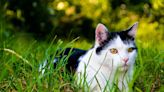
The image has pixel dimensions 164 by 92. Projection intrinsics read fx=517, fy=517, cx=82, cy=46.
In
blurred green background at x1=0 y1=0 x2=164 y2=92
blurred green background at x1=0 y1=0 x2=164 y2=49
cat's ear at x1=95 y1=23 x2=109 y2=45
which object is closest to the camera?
cat's ear at x1=95 y1=23 x2=109 y2=45

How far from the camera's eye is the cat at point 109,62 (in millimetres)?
3604

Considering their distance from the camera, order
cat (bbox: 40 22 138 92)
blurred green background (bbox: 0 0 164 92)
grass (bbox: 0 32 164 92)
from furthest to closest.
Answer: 1. blurred green background (bbox: 0 0 164 92)
2. cat (bbox: 40 22 138 92)
3. grass (bbox: 0 32 164 92)

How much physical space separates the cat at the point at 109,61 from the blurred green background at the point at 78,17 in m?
5.05

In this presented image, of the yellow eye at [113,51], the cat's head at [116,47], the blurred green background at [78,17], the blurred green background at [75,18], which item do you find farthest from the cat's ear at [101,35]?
the blurred green background at [78,17]

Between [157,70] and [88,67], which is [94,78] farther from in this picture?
[157,70]

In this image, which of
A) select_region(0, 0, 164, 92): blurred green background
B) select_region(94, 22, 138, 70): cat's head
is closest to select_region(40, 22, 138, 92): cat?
select_region(94, 22, 138, 70): cat's head

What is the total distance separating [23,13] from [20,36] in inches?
41.3

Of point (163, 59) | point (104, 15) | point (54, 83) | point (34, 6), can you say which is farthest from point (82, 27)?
point (54, 83)

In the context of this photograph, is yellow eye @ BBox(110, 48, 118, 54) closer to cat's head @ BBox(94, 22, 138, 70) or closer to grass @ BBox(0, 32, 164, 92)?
cat's head @ BBox(94, 22, 138, 70)

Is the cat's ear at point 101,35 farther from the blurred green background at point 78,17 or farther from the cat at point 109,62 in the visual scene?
the blurred green background at point 78,17

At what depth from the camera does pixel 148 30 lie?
378 inches

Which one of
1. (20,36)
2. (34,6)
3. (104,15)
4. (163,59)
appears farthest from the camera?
(104,15)

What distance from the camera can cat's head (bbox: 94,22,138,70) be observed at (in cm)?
361

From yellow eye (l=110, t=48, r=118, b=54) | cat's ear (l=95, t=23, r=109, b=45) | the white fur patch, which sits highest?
cat's ear (l=95, t=23, r=109, b=45)
